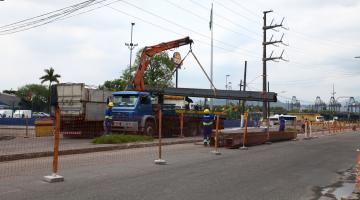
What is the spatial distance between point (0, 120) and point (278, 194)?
128 feet

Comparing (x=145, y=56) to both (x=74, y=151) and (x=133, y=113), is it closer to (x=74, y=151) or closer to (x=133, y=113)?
(x=133, y=113)

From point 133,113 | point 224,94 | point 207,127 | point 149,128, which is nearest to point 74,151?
point 207,127

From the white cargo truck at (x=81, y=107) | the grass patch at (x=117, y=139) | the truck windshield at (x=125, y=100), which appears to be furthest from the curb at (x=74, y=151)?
the white cargo truck at (x=81, y=107)

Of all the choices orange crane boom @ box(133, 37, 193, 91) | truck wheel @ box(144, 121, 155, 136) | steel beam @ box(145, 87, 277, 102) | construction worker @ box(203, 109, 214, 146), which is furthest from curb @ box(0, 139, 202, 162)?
steel beam @ box(145, 87, 277, 102)

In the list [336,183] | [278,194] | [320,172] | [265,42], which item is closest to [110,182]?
[278,194]

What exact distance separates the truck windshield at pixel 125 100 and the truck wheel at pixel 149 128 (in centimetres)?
126

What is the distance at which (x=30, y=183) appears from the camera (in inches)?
382

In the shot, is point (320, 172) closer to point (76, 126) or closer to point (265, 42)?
point (76, 126)

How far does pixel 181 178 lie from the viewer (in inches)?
425

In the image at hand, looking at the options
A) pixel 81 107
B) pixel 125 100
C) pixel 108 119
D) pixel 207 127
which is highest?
pixel 125 100

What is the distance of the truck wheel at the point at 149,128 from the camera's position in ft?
77.8

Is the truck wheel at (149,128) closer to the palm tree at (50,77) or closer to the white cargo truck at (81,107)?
the white cargo truck at (81,107)

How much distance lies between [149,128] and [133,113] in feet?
3.80

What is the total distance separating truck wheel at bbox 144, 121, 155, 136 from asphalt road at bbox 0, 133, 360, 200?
25.4ft
